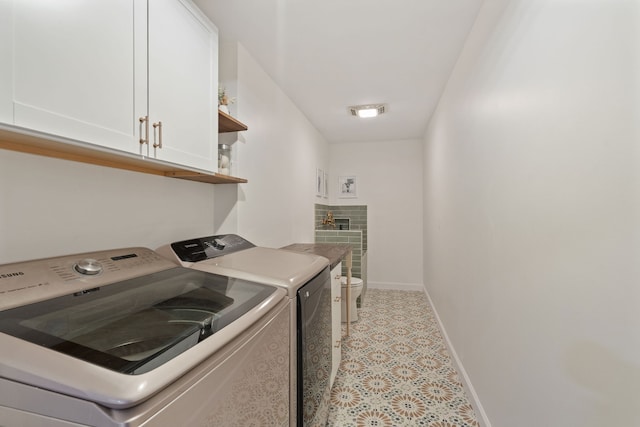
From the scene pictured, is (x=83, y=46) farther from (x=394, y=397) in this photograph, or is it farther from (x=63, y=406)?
(x=394, y=397)

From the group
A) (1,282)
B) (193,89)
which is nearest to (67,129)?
(1,282)

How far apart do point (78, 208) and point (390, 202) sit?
4.21 m

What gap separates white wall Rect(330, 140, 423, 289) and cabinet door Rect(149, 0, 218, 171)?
3.54 metres

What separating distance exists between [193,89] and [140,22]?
13.7 inches

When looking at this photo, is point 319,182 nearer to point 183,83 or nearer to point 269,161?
point 269,161

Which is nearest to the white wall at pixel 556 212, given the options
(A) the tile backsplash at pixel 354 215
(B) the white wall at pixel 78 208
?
(B) the white wall at pixel 78 208

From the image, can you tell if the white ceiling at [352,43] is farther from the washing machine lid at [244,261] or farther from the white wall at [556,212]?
the washing machine lid at [244,261]

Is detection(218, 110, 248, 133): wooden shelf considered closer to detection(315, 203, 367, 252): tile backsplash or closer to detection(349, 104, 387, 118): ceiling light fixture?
detection(349, 104, 387, 118): ceiling light fixture

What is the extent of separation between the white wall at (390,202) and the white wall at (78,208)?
3.58 m

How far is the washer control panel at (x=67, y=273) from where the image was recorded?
81cm

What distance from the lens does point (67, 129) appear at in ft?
2.83

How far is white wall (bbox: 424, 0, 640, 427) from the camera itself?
0.70 meters

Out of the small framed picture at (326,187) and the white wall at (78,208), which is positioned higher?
the small framed picture at (326,187)

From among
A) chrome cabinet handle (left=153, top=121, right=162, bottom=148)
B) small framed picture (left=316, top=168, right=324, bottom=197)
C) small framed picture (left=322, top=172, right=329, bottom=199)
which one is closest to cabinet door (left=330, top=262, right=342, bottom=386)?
chrome cabinet handle (left=153, top=121, right=162, bottom=148)
